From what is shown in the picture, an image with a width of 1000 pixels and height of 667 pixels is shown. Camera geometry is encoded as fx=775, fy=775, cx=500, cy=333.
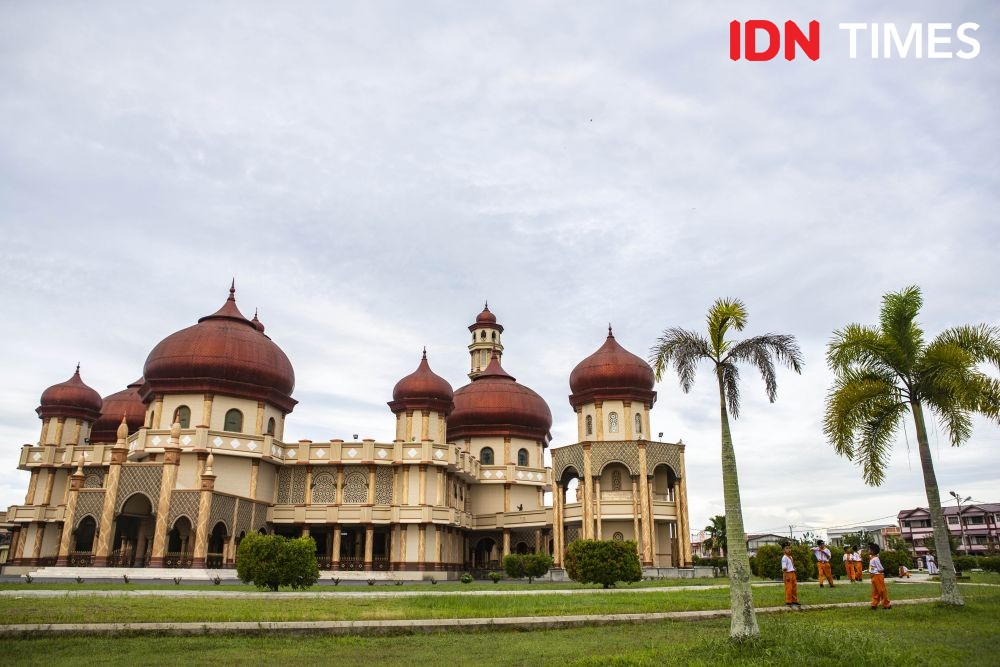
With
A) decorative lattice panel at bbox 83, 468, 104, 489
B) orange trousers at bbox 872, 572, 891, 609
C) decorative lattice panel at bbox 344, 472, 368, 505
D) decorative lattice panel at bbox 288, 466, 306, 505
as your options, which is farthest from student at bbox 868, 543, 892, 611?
decorative lattice panel at bbox 83, 468, 104, 489

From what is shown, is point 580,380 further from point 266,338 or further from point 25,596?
point 25,596

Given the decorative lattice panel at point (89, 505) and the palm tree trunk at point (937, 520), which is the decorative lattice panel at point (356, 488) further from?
the palm tree trunk at point (937, 520)

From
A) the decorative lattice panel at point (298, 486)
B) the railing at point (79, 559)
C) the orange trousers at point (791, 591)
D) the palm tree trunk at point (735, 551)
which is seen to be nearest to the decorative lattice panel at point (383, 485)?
the decorative lattice panel at point (298, 486)

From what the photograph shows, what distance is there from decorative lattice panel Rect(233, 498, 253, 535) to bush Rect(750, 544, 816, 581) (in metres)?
25.8

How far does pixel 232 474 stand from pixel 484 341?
27051 mm

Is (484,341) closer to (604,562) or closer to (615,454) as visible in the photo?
(615,454)

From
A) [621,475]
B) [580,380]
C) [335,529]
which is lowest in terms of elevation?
[335,529]

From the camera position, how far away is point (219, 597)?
21438 millimetres

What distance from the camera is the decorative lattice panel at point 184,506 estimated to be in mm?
37844

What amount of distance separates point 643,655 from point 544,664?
4.77 ft

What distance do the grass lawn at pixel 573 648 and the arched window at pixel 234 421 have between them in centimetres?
3289

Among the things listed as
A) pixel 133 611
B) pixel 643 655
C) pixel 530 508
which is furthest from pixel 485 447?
pixel 643 655

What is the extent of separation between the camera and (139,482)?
38438 mm

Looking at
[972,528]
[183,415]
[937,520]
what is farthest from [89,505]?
[972,528]
